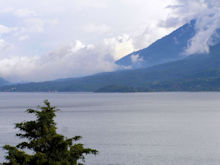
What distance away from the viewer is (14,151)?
21422 mm

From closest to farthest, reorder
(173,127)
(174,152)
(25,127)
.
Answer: (25,127), (174,152), (173,127)

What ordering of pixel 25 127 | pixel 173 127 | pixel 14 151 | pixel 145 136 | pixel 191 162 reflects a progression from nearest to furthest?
pixel 14 151 < pixel 25 127 < pixel 191 162 < pixel 145 136 < pixel 173 127

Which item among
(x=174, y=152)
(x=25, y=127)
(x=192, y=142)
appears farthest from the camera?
(x=192, y=142)

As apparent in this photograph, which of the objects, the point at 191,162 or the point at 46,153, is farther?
the point at 191,162

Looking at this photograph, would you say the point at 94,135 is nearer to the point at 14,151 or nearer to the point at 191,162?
the point at 191,162

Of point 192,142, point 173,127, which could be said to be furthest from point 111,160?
point 173,127

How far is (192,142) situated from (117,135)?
19235mm

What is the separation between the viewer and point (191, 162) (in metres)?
63.2

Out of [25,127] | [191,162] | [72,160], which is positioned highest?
[25,127]

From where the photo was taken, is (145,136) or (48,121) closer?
(48,121)

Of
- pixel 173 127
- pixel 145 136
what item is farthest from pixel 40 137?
pixel 173 127

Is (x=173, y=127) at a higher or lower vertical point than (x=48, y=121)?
lower

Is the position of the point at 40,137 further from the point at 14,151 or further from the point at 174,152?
the point at 174,152

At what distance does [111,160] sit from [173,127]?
170 feet
